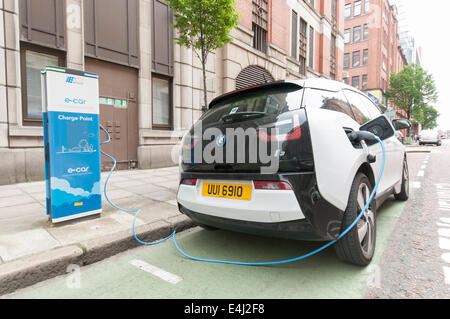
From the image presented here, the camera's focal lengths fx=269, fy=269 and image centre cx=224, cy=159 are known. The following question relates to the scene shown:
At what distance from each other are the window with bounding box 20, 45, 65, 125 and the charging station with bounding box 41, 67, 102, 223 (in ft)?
12.5

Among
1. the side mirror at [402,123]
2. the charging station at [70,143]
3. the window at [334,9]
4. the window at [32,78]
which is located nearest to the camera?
the charging station at [70,143]

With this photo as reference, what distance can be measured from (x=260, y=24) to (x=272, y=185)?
13441 millimetres

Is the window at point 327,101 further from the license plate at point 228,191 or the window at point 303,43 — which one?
the window at point 303,43

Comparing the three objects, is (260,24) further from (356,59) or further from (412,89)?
(412,89)

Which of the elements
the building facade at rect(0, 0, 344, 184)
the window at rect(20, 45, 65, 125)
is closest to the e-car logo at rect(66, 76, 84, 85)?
the building facade at rect(0, 0, 344, 184)

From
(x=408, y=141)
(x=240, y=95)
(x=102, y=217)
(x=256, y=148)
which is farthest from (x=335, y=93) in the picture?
(x=408, y=141)

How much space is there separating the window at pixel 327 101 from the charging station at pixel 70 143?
8.90ft

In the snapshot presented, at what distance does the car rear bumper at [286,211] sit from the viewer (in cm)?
195

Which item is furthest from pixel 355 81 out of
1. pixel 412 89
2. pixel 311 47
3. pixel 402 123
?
pixel 402 123

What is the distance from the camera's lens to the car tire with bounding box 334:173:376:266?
2.15 m

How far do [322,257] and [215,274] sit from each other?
1.03 metres

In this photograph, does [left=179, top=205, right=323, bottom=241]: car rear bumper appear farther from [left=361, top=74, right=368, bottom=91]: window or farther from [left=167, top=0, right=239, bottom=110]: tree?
[left=361, top=74, right=368, bottom=91]: window

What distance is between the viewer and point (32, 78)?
6.30m

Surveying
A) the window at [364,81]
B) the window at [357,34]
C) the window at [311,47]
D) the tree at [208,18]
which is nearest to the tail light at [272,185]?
the tree at [208,18]
